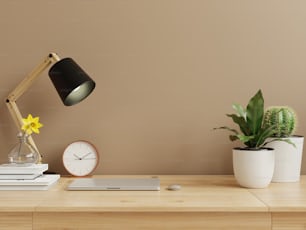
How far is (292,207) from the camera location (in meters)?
1.28

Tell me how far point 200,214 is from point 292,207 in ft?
0.85

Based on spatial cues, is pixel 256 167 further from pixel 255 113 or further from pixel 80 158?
pixel 80 158

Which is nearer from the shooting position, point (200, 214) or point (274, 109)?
point (200, 214)

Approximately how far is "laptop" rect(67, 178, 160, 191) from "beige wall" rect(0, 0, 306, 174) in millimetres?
199

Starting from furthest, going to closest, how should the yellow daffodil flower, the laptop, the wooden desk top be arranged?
the yellow daffodil flower, the laptop, the wooden desk top

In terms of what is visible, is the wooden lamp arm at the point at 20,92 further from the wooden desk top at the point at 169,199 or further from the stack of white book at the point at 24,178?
the wooden desk top at the point at 169,199

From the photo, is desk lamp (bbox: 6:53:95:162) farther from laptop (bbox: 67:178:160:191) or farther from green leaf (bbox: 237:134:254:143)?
green leaf (bbox: 237:134:254:143)

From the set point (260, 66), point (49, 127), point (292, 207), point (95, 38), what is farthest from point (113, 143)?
point (292, 207)

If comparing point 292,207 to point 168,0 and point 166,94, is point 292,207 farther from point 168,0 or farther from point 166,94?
point 168,0

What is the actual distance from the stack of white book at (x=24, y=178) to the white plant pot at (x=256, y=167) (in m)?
0.66

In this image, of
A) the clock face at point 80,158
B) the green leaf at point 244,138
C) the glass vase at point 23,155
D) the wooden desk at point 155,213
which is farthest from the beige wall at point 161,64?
the wooden desk at point 155,213

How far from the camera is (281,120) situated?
1.67m

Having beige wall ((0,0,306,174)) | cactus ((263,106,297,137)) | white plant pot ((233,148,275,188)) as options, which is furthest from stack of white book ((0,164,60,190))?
cactus ((263,106,297,137))

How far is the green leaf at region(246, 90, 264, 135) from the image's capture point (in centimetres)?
159
